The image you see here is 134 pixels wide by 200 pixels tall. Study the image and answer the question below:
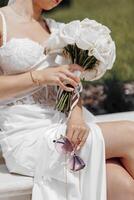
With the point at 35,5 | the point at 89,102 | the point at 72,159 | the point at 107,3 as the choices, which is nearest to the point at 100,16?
the point at 107,3

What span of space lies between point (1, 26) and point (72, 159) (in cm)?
73

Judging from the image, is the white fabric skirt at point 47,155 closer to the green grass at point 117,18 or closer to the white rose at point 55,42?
the white rose at point 55,42

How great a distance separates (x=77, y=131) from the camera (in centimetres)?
265

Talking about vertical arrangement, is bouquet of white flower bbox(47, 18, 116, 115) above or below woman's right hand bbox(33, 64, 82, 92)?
above

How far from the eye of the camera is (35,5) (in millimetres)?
2885

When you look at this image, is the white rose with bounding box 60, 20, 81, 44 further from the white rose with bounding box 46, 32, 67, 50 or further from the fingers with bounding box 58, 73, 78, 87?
the fingers with bounding box 58, 73, 78, 87

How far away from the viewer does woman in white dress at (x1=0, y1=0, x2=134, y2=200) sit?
2629 millimetres

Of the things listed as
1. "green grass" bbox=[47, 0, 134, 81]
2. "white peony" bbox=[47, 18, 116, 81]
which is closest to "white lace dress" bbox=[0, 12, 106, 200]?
"white peony" bbox=[47, 18, 116, 81]

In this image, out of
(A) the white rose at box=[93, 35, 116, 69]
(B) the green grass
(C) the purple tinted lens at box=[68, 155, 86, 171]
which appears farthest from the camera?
(B) the green grass

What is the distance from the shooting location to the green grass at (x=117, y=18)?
544 centimetres

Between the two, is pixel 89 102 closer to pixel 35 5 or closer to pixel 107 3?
pixel 107 3

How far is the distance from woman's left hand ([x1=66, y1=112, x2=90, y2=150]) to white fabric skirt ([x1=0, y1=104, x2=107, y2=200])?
0.03 m

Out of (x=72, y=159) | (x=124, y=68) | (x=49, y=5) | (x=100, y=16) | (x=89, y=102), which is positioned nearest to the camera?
(x=72, y=159)

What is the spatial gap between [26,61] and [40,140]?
0.38 metres
